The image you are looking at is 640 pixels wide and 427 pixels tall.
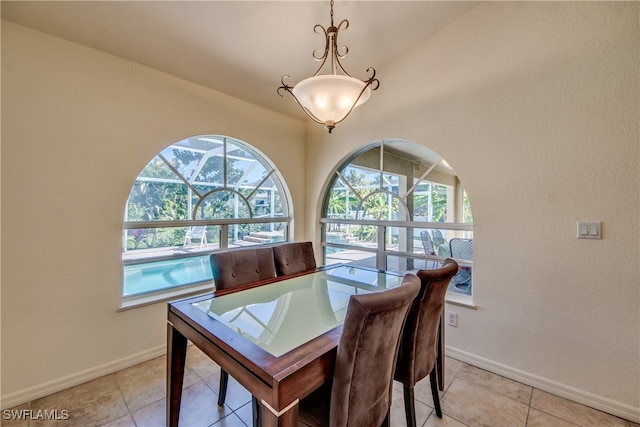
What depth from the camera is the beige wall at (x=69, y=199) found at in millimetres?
1854

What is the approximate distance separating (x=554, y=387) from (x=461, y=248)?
3.88 ft

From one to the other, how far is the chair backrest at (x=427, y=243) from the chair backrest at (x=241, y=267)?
157 cm

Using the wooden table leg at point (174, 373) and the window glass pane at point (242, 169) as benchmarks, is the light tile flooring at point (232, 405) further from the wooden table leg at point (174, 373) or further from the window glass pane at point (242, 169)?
the window glass pane at point (242, 169)

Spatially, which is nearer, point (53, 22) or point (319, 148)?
point (53, 22)

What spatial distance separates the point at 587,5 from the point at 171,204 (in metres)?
3.66

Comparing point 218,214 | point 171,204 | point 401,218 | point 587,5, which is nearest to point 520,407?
point 401,218

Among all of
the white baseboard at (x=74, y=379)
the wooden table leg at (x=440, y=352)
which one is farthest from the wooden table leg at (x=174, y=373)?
the wooden table leg at (x=440, y=352)

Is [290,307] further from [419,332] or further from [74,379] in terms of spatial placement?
[74,379]

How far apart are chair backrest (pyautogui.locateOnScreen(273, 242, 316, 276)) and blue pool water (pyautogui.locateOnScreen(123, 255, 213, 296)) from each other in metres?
1.02

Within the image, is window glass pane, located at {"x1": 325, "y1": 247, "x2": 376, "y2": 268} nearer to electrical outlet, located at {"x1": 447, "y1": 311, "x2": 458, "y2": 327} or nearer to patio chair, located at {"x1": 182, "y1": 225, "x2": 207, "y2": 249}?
electrical outlet, located at {"x1": 447, "y1": 311, "x2": 458, "y2": 327}

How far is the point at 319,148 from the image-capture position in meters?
3.72

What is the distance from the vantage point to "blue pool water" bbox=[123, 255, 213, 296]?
2467mm

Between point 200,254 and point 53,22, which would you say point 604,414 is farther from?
point 53,22

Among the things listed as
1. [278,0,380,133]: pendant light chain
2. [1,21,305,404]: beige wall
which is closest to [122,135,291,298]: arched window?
[1,21,305,404]: beige wall
